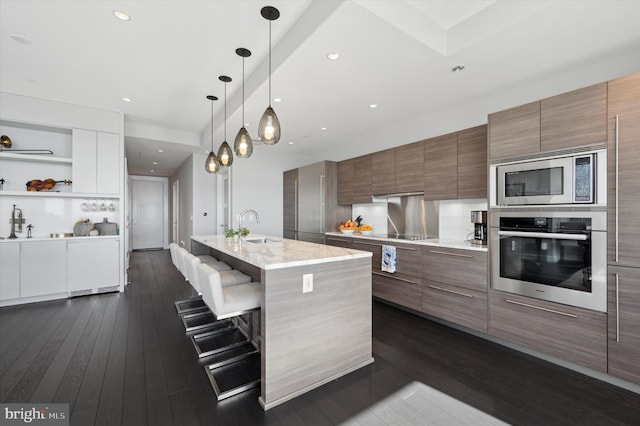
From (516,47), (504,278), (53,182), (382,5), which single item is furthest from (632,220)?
(53,182)

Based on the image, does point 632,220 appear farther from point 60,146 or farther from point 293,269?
point 60,146

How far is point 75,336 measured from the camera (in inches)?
109

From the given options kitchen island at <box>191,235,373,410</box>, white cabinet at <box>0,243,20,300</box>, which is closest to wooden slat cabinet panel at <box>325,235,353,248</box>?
kitchen island at <box>191,235,373,410</box>

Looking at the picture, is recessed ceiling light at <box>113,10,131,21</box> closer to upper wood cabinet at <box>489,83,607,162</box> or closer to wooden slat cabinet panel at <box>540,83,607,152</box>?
upper wood cabinet at <box>489,83,607,162</box>

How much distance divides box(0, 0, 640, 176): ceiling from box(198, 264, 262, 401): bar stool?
193 cm

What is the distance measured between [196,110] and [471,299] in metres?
4.37

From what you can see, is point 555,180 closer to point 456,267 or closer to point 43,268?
point 456,267

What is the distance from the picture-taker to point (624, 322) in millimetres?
1901

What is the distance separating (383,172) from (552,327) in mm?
2624

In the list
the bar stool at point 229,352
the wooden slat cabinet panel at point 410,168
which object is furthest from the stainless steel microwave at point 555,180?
the bar stool at point 229,352

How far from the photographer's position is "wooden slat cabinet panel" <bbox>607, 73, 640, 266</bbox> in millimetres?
1864

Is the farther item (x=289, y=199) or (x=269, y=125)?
(x=289, y=199)

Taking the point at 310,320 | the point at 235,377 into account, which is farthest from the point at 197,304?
the point at 310,320

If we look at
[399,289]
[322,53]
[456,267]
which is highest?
[322,53]
